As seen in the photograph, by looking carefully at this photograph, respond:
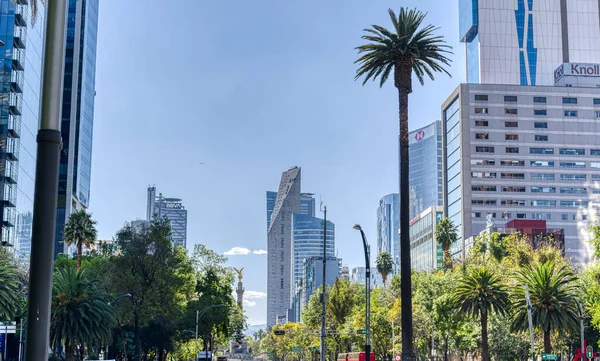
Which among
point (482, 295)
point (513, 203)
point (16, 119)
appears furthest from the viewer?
point (513, 203)

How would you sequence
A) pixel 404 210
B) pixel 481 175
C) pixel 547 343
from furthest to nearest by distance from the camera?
pixel 481 175, pixel 547 343, pixel 404 210

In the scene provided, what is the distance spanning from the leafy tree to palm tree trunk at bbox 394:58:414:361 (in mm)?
43409

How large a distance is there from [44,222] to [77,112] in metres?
170

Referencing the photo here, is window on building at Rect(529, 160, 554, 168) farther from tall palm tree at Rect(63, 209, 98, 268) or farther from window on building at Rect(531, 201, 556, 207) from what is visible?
tall palm tree at Rect(63, 209, 98, 268)

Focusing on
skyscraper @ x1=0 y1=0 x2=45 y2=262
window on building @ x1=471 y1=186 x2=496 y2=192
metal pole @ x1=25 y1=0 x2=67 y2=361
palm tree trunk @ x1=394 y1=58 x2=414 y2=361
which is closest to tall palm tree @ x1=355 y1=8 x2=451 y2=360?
palm tree trunk @ x1=394 y1=58 x2=414 y2=361

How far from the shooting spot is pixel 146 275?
83500 millimetres

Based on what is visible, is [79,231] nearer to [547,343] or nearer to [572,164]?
[547,343]

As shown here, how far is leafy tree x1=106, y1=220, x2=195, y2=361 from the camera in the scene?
3219 inches

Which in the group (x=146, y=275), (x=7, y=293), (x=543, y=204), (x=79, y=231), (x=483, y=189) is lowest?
(x=7, y=293)

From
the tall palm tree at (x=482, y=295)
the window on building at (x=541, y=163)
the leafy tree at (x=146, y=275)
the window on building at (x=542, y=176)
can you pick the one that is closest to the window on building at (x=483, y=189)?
the window on building at (x=542, y=176)

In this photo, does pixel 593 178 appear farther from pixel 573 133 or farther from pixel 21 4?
pixel 21 4

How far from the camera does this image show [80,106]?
17250 cm

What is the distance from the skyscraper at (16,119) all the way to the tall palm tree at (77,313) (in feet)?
139

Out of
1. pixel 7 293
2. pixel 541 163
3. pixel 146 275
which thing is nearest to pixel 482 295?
pixel 146 275
